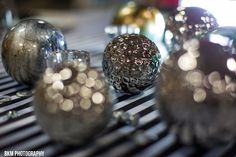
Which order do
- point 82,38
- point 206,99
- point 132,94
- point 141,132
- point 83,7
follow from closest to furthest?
point 206,99
point 141,132
point 132,94
point 82,38
point 83,7

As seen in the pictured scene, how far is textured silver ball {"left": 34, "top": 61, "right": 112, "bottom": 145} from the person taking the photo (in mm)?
523

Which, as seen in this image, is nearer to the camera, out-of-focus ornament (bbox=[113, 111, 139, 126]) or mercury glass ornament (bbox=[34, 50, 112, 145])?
mercury glass ornament (bbox=[34, 50, 112, 145])

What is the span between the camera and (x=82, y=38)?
4.60 ft

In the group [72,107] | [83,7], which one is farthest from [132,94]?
[83,7]

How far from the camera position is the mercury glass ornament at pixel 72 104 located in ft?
1.72

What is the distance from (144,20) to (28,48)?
56cm

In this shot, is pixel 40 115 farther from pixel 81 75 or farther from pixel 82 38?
pixel 82 38

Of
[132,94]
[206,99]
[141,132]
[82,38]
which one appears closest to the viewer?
[206,99]

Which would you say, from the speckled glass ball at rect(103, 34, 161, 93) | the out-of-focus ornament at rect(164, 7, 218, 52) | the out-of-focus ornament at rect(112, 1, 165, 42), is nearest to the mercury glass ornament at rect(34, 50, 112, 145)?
the speckled glass ball at rect(103, 34, 161, 93)

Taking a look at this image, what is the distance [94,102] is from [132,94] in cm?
25

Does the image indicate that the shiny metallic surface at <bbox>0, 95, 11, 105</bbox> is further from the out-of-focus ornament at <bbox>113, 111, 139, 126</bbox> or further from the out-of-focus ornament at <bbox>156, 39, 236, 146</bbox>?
the out-of-focus ornament at <bbox>156, 39, 236, 146</bbox>

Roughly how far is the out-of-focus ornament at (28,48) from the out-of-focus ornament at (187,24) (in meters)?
0.30

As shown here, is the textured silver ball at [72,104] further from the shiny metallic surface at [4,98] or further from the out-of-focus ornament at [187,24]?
the out-of-focus ornament at [187,24]

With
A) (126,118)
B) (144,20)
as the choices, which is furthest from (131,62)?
(144,20)
